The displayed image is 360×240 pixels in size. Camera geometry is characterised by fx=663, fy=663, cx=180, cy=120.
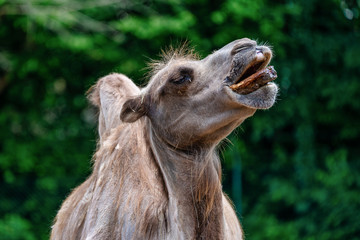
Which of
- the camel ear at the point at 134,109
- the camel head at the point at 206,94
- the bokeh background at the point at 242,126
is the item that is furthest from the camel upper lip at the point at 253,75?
the bokeh background at the point at 242,126

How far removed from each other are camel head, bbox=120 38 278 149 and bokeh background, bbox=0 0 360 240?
5.83 m

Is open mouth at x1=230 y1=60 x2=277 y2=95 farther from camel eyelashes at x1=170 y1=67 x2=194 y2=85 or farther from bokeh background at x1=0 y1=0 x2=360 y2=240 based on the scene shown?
bokeh background at x1=0 y1=0 x2=360 y2=240

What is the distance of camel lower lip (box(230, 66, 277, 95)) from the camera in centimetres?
335

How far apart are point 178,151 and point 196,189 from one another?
0.82 feet

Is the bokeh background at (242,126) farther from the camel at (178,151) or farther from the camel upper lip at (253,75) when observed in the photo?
the camel upper lip at (253,75)

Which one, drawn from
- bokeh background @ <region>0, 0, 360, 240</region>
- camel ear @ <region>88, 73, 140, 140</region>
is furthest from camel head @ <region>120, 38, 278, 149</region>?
bokeh background @ <region>0, 0, 360, 240</region>

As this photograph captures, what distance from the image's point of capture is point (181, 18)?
10.2m

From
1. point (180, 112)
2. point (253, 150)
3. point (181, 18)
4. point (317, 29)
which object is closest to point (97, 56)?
point (181, 18)

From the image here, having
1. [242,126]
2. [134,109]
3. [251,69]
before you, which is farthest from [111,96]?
[242,126]

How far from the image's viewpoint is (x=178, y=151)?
3.82 m

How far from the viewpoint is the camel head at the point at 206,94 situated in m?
3.39

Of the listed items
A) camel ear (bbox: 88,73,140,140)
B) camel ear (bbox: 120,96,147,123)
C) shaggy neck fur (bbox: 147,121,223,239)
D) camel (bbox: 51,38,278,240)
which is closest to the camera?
camel (bbox: 51,38,278,240)

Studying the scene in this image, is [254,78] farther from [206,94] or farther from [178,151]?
[178,151]

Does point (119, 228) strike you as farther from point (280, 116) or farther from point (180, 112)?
point (280, 116)
